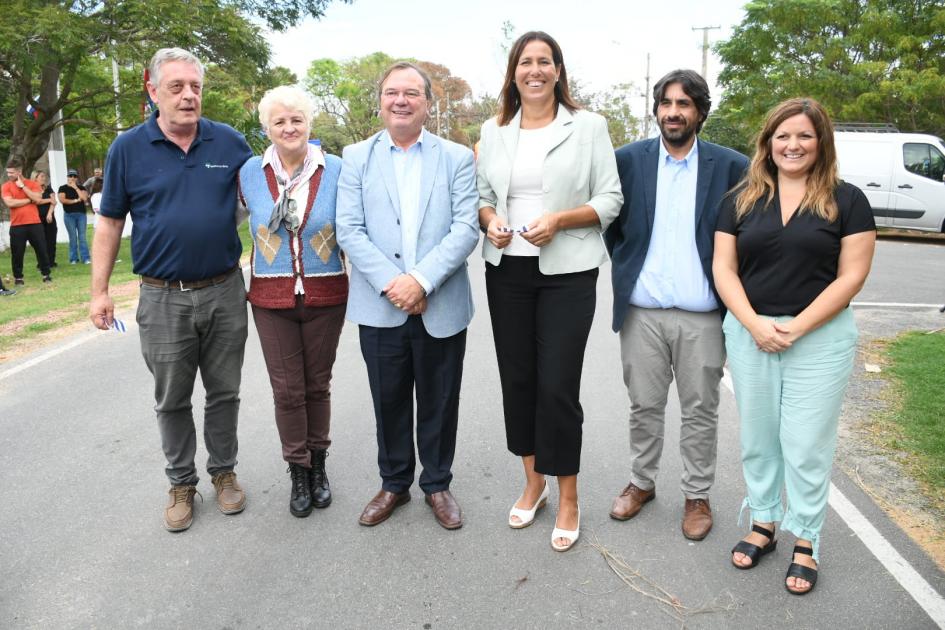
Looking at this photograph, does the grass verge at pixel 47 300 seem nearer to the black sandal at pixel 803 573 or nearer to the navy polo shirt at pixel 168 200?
the navy polo shirt at pixel 168 200

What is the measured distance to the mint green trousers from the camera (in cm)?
313

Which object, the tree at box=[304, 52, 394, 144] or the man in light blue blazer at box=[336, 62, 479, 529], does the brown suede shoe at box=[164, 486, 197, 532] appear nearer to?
the man in light blue blazer at box=[336, 62, 479, 529]

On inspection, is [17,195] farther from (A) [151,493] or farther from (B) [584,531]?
(B) [584,531]

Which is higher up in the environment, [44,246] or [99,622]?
[44,246]

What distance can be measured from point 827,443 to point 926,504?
112cm

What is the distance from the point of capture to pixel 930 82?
19.0 metres

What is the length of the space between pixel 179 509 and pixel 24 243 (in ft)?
33.3

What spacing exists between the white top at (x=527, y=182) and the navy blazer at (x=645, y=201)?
431 mm

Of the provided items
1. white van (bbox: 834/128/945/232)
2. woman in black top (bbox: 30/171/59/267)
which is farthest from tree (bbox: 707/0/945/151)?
woman in black top (bbox: 30/171/59/267)

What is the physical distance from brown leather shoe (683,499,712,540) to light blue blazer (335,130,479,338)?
145cm

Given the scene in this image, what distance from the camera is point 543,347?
3.53 m

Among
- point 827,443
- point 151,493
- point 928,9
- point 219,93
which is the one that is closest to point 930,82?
point 928,9

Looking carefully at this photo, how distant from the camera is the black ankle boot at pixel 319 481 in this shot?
12.8 ft

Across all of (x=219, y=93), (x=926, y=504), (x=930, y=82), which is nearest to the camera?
(x=926, y=504)
